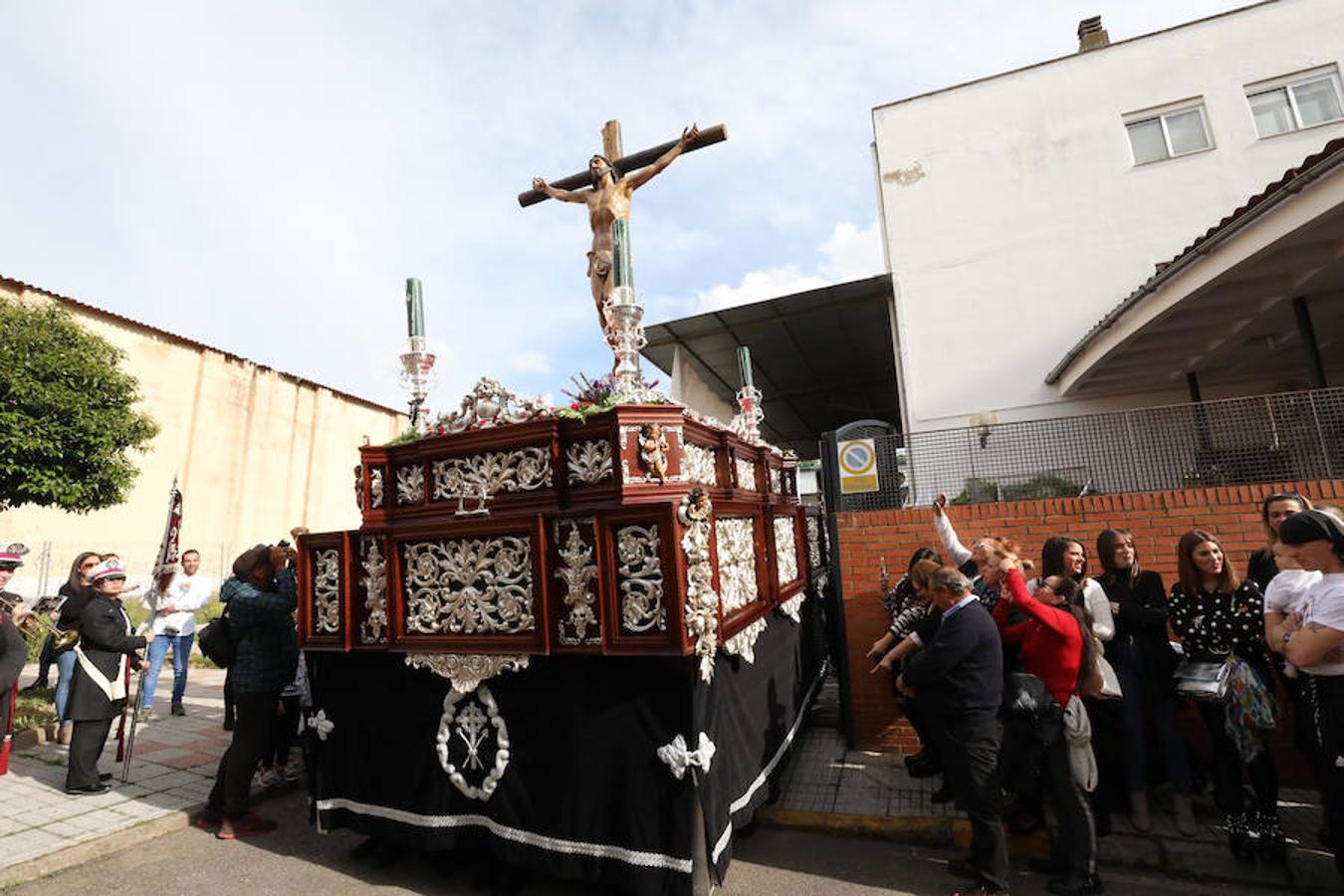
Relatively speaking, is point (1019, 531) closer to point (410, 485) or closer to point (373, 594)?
point (410, 485)

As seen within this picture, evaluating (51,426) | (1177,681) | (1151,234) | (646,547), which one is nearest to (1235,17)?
(1151,234)

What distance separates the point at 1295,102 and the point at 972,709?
11.7m

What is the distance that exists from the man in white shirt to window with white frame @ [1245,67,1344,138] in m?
15.8

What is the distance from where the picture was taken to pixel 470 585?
3.22 metres

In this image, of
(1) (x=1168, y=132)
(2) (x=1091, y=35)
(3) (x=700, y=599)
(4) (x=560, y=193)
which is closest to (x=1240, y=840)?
(3) (x=700, y=599)

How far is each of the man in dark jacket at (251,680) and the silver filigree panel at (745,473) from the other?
10.1 ft

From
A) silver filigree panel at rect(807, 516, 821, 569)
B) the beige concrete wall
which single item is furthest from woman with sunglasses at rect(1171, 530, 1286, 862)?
the beige concrete wall

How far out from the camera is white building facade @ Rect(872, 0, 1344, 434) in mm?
9062

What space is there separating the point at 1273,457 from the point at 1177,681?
2.55 metres

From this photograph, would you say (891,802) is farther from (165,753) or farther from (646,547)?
(165,753)

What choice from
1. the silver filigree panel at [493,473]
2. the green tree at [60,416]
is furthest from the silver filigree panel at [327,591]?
the green tree at [60,416]

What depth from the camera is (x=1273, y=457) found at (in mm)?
4734

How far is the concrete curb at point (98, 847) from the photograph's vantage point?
3.55 metres

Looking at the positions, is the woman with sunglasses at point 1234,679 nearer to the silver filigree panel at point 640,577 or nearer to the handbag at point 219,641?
the silver filigree panel at point 640,577
